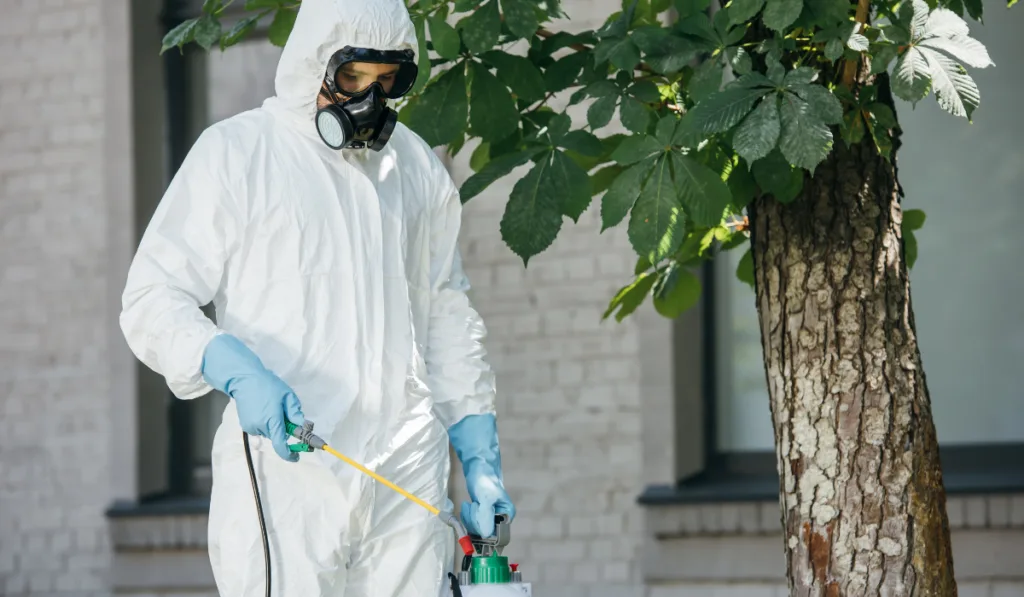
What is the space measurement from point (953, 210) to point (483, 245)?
72.2 inches

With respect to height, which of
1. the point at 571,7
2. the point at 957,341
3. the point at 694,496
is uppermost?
the point at 571,7

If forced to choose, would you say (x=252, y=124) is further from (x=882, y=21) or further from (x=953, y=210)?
(x=953, y=210)

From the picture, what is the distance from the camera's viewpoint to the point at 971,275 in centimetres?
579

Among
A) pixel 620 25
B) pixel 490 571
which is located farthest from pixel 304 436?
pixel 620 25

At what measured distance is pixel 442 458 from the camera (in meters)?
2.70

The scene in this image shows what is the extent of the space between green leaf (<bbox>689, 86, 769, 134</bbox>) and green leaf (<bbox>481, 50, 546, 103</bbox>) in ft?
1.84

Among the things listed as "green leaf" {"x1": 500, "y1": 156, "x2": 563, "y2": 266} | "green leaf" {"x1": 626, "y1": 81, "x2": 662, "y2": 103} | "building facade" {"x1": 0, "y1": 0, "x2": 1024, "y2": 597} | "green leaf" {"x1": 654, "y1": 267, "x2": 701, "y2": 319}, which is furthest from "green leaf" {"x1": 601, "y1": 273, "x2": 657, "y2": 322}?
"building facade" {"x1": 0, "y1": 0, "x2": 1024, "y2": 597}

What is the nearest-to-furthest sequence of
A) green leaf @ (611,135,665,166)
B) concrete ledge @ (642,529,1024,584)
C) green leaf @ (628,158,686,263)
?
green leaf @ (628,158,686,263) → green leaf @ (611,135,665,166) → concrete ledge @ (642,529,1024,584)

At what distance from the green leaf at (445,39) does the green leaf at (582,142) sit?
0.30 metres

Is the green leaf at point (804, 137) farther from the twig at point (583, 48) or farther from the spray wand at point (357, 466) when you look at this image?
the spray wand at point (357, 466)

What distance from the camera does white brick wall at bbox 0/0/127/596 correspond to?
6.74 meters

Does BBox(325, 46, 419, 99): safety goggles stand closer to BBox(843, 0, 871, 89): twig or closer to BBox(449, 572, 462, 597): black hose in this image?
BBox(449, 572, 462, 597): black hose

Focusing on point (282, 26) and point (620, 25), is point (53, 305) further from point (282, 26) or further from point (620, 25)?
point (620, 25)

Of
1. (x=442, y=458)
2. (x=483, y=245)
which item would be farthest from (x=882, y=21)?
(x=483, y=245)
